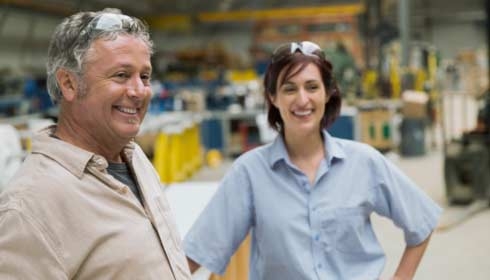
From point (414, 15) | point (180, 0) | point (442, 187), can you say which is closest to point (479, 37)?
point (414, 15)

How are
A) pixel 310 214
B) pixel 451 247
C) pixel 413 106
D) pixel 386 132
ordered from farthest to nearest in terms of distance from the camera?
pixel 386 132 → pixel 413 106 → pixel 451 247 → pixel 310 214

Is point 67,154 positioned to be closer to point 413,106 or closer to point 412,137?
point 413,106

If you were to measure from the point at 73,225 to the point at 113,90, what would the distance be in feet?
0.92

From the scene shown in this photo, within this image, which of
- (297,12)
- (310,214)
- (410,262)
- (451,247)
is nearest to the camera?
(310,214)

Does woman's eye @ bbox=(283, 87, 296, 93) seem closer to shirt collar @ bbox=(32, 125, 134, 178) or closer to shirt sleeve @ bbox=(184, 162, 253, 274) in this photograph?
shirt sleeve @ bbox=(184, 162, 253, 274)

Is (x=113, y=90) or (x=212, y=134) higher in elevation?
(x=113, y=90)

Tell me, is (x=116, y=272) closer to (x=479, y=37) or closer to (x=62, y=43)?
(x=62, y=43)

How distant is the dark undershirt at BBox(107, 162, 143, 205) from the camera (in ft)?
4.34

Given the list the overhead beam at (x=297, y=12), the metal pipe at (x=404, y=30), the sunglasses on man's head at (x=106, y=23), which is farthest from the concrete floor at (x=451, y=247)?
the overhead beam at (x=297, y=12)

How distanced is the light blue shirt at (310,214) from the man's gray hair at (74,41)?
0.64 m

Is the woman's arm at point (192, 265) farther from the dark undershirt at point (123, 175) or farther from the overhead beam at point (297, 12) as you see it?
the overhead beam at point (297, 12)

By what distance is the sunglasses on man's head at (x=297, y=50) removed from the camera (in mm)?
1706

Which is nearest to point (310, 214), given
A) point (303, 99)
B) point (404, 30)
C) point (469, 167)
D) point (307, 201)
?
point (307, 201)

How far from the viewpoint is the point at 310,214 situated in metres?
1.65
